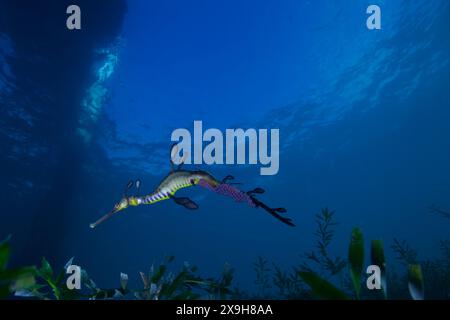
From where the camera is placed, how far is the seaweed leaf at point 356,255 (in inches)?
78.3

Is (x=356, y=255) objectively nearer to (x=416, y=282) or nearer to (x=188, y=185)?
(x=416, y=282)

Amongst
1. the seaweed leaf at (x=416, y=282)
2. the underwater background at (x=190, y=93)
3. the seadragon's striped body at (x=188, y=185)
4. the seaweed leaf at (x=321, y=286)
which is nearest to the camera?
the seaweed leaf at (x=321, y=286)

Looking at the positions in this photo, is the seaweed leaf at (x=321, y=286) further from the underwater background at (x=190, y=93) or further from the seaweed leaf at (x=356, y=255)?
the underwater background at (x=190, y=93)

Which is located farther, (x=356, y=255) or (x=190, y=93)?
A: (x=190, y=93)

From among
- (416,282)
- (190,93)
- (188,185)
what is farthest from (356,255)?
(190,93)

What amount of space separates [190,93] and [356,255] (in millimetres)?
18861

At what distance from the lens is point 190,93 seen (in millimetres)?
19844

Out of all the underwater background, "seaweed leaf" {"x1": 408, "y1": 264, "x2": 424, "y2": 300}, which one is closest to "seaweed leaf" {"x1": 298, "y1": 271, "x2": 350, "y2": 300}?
"seaweed leaf" {"x1": 408, "y1": 264, "x2": 424, "y2": 300}

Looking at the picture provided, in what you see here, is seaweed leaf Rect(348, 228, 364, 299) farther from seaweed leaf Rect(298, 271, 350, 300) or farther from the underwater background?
the underwater background

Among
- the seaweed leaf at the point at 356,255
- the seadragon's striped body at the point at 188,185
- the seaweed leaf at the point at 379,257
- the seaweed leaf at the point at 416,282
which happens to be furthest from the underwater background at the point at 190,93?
the seaweed leaf at the point at 416,282

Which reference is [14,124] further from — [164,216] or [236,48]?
[164,216]

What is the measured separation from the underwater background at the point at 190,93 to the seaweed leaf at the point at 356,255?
1391 millimetres
